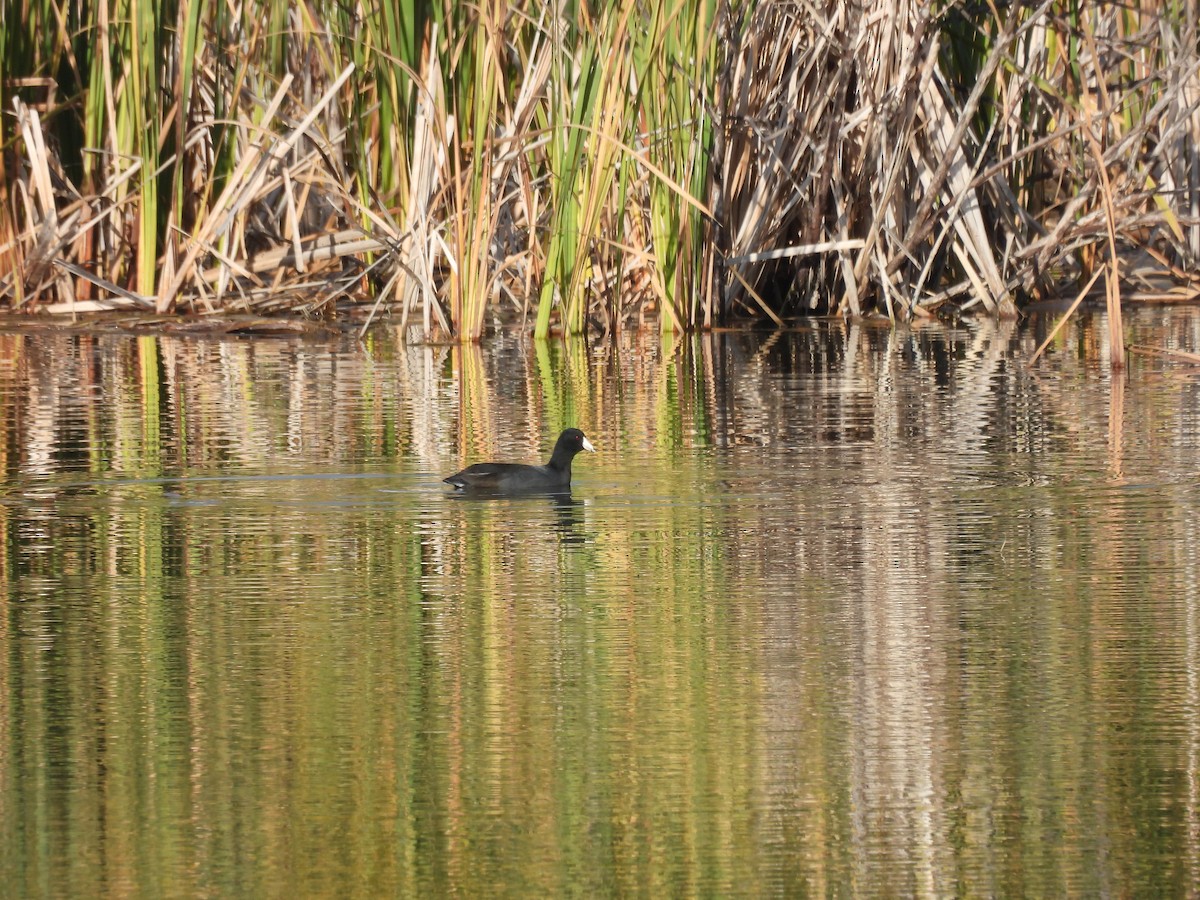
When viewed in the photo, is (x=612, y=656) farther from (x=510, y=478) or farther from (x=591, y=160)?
(x=591, y=160)

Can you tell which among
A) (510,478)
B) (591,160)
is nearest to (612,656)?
(510,478)

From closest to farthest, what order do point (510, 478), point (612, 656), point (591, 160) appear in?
point (612, 656) < point (510, 478) < point (591, 160)

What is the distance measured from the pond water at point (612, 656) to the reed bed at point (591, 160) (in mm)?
3354

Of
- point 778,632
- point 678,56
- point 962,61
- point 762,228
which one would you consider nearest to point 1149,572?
point 778,632

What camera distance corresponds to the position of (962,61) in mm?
14758

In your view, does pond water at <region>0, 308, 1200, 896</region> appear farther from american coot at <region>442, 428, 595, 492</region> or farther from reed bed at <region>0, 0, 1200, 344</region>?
reed bed at <region>0, 0, 1200, 344</region>

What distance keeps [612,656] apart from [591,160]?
7666 mm

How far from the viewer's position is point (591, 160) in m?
12.6

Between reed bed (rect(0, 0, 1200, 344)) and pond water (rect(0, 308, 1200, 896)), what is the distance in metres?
3.35

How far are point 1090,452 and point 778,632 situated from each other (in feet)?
10.8

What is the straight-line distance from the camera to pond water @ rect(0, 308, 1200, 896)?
3.93 metres

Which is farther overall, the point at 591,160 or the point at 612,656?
the point at 591,160

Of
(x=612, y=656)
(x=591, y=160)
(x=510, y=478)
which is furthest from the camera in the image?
(x=591, y=160)

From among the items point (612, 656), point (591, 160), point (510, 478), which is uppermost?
point (591, 160)
